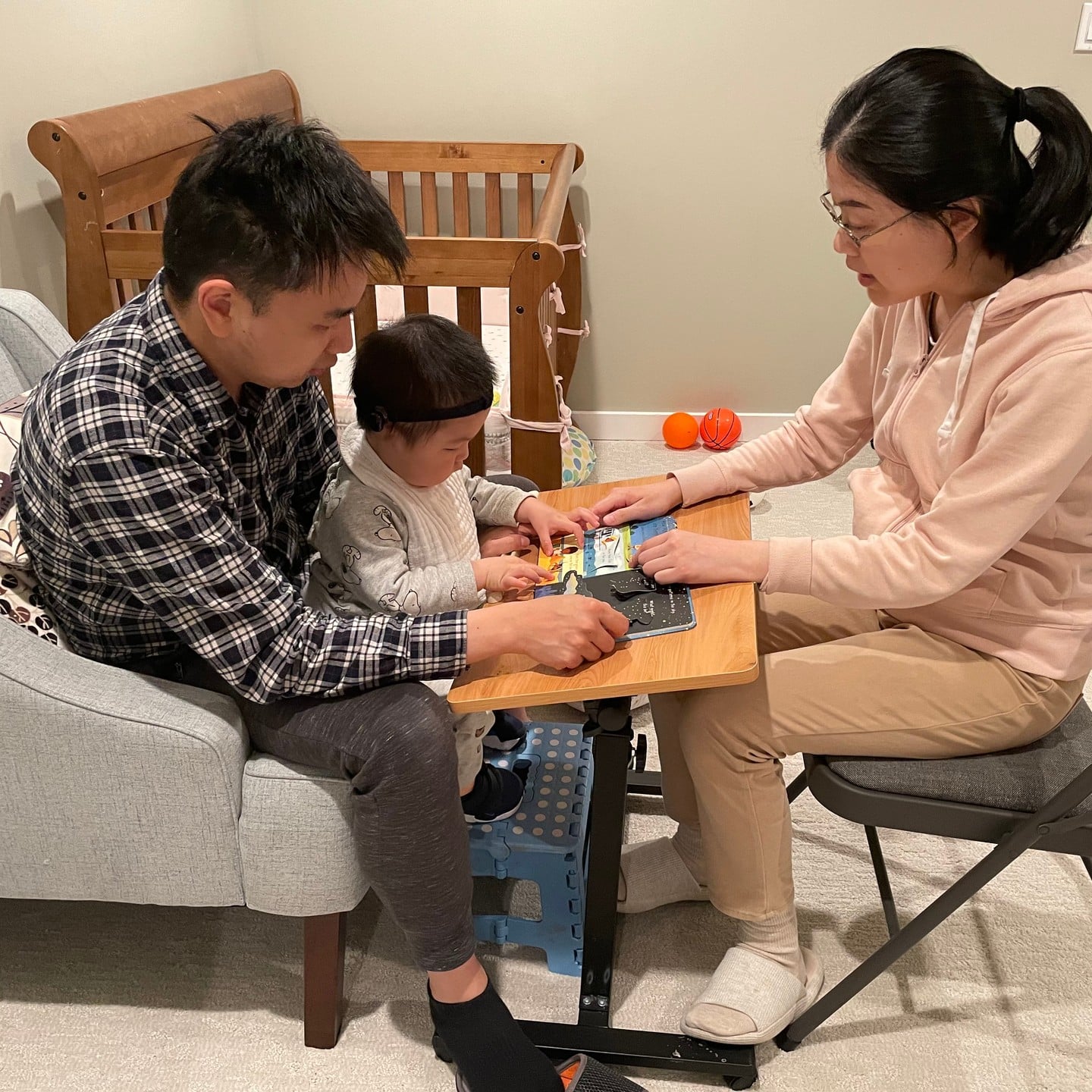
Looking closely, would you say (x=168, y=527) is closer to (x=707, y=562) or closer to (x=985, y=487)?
(x=707, y=562)

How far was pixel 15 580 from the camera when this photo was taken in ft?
4.33

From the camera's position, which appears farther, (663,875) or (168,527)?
(663,875)

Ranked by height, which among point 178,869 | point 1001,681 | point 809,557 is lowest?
point 178,869

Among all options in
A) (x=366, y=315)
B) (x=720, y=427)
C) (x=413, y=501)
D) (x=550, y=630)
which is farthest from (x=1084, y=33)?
(x=550, y=630)

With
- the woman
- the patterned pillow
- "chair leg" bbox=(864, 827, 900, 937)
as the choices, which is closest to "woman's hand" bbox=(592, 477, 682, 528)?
the woman

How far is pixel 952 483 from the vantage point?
1.20m

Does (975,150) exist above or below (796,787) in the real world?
above

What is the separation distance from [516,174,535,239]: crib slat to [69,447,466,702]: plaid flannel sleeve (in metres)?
2.00

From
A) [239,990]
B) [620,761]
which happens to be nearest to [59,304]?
[239,990]

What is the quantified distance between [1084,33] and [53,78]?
251 cm

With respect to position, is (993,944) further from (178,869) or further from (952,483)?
(178,869)

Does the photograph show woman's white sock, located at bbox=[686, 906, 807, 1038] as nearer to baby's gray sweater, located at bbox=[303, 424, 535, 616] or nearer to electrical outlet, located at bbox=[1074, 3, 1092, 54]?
baby's gray sweater, located at bbox=[303, 424, 535, 616]

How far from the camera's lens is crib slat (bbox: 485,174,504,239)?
298cm

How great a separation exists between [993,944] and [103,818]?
1263 mm
